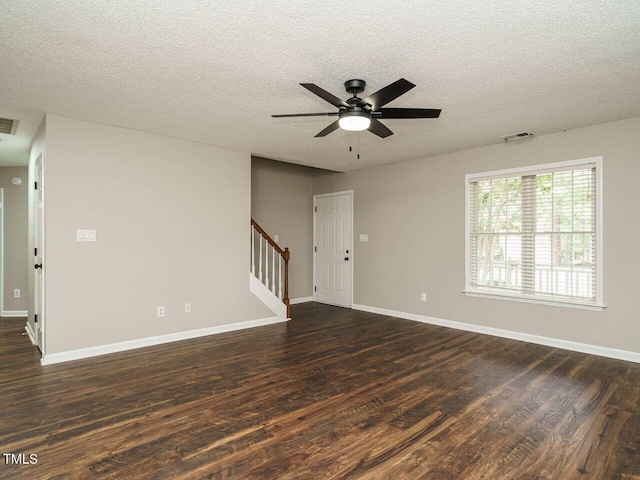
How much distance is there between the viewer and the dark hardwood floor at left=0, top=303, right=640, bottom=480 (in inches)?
79.4

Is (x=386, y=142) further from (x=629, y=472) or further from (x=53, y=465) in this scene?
(x=53, y=465)

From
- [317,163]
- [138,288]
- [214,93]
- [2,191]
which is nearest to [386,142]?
[317,163]

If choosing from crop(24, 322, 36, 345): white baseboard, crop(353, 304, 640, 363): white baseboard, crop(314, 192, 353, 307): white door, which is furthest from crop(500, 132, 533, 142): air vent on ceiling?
crop(24, 322, 36, 345): white baseboard

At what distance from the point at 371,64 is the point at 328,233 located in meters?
4.69

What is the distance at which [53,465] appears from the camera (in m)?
2.00

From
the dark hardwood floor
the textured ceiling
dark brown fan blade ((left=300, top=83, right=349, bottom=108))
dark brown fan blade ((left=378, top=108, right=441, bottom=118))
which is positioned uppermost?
the textured ceiling

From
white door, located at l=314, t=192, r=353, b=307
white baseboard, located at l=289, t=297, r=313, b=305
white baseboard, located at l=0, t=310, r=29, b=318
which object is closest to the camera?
white baseboard, located at l=0, t=310, r=29, b=318

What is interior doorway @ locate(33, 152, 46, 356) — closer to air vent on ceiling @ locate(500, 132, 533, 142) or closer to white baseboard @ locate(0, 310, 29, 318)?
A: white baseboard @ locate(0, 310, 29, 318)

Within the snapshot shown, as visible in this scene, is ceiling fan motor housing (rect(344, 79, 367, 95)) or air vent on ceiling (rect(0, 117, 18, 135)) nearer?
ceiling fan motor housing (rect(344, 79, 367, 95))

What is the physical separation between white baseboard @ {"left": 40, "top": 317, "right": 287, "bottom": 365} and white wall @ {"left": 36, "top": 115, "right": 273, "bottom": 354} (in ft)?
0.17

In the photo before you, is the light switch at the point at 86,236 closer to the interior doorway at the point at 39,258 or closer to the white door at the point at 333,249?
the interior doorway at the point at 39,258

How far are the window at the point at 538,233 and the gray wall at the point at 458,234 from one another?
0.11 m

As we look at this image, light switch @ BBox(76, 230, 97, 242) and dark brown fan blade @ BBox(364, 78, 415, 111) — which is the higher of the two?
dark brown fan blade @ BBox(364, 78, 415, 111)

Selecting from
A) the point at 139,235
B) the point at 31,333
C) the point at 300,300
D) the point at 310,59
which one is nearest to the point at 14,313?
the point at 31,333
